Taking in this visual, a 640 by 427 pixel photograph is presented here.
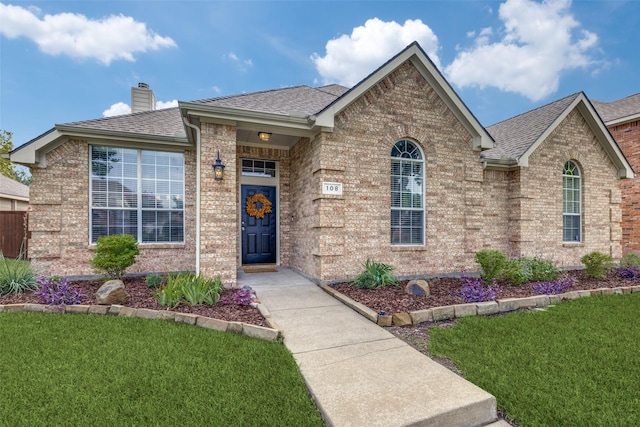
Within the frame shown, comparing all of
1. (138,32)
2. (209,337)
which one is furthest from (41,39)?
(209,337)

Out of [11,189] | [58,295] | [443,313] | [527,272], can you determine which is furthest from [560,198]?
[11,189]

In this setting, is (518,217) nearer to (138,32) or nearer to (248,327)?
(248,327)

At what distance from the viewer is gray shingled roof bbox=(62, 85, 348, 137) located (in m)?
7.04

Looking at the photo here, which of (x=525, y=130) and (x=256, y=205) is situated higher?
(x=525, y=130)

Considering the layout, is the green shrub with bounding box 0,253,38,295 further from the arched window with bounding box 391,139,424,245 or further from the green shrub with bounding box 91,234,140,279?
the arched window with bounding box 391,139,424,245

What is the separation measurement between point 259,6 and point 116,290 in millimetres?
8100

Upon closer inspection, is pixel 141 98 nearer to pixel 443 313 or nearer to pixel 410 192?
pixel 410 192

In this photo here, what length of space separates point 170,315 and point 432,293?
15.0ft

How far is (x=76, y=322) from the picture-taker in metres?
4.20

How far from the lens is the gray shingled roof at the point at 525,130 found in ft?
28.1

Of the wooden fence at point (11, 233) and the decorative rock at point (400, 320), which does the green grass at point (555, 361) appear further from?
the wooden fence at point (11, 233)

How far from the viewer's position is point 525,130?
956 centimetres

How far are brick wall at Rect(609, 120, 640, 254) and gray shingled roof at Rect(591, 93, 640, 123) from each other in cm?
40

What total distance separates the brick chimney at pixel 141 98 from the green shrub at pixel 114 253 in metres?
6.06
